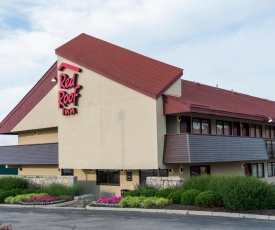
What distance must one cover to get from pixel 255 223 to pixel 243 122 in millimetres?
18574

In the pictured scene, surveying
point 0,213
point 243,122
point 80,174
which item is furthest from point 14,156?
point 243,122

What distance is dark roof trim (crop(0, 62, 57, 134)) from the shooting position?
110ft

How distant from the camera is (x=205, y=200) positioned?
18391mm

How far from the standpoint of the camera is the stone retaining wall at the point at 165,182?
22703 millimetres

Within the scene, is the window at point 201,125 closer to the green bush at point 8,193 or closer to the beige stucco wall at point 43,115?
the beige stucco wall at point 43,115

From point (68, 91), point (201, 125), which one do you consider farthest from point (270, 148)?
point (68, 91)

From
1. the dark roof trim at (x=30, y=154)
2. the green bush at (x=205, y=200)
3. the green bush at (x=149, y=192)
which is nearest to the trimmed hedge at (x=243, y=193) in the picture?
the green bush at (x=205, y=200)

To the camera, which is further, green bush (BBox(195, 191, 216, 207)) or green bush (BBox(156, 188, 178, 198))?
green bush (BBox(156, 188, 178, 198))

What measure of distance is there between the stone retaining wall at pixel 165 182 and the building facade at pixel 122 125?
3.65 feet

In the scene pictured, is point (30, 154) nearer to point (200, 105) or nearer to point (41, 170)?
point (41, 170)

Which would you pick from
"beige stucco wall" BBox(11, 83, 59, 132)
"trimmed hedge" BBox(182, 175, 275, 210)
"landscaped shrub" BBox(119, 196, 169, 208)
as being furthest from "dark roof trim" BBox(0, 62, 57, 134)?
"trimmed hedge" BBox(182, 175, 275, 210)

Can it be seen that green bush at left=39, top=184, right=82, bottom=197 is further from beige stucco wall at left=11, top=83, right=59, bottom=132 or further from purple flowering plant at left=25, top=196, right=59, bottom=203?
beige stucco wall at left=11, top=83, right=59, bottom=132

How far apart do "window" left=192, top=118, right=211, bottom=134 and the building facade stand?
0.06 meters

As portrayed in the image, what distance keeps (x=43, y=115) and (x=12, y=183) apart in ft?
20.5
